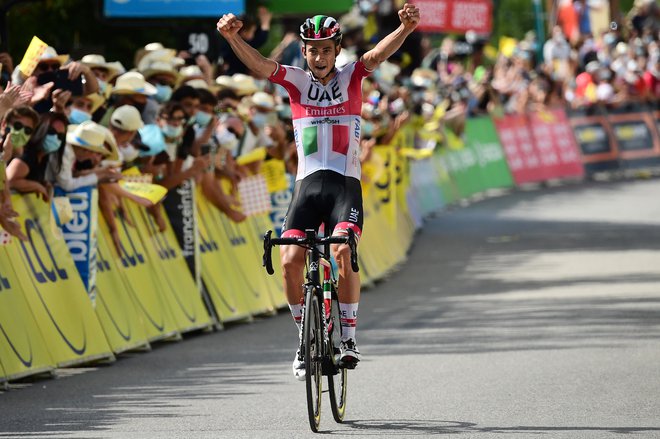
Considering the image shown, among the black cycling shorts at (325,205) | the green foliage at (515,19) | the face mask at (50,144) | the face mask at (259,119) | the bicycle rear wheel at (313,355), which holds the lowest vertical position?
the bicycle rear wheel at (313,355)

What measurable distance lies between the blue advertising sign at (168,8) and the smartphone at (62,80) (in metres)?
4.47

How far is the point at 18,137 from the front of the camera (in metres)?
11.7

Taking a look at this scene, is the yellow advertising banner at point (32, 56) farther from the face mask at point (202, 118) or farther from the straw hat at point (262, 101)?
the straw hat at point (262, 101)

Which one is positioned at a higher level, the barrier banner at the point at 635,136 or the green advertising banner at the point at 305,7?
the green advertising banner at the point at 305,7

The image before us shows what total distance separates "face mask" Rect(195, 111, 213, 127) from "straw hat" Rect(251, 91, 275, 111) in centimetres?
169

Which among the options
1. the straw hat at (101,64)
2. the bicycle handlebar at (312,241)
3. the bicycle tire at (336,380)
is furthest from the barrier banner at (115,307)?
the bicycle handlebar at (312,241)

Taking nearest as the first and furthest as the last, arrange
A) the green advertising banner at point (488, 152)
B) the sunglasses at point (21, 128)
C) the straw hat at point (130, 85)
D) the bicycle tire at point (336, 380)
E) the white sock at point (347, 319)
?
the bicycle tire at point (336, 380), the white sock at point (347, 319), the sunglasses at point (21, 128), the straw hat at point (130, 85), the green advertising banner at point (488, 152)

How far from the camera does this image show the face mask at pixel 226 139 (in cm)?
1550

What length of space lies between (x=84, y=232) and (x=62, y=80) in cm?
126

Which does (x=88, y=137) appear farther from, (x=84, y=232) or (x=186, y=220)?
(x=186, y=220)

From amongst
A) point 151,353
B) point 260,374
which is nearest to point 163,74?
point 151,353

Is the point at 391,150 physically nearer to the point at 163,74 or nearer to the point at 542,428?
the point at 163,74

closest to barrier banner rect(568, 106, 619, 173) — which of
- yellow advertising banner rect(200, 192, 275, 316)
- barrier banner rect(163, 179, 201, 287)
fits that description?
yellow advertising banner rect(200, 192, 275, 316)

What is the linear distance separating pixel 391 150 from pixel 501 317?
6.53m
